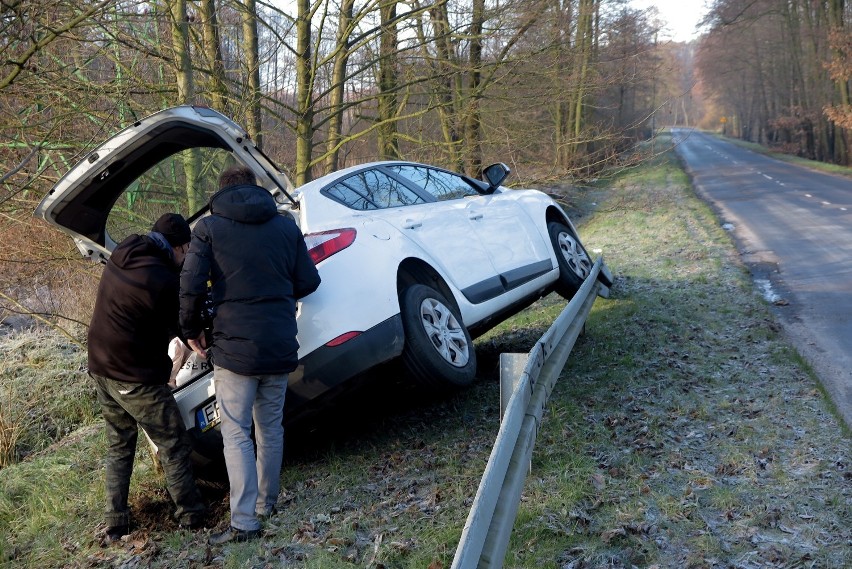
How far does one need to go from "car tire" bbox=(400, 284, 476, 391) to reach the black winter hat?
1.46 m

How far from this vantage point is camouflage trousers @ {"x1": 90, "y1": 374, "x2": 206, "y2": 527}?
15.4 ft

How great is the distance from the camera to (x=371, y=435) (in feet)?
19.0

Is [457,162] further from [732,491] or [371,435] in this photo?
[732,491]

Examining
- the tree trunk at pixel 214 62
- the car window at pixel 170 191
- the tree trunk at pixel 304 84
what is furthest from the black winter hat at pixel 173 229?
the tree trunk at pixel 304 84

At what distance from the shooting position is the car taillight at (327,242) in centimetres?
500

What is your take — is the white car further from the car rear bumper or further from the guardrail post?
the guardrail post

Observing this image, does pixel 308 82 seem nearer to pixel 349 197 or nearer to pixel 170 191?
pixel 170 191

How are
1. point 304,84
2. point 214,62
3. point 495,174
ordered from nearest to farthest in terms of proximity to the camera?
1. point 495,174
2. point 214,62
3. point 304,84

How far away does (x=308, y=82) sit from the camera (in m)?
10.6

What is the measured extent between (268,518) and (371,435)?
4.36 feet

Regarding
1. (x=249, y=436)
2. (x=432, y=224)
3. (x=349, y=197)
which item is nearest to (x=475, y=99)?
(x=432, y=224)

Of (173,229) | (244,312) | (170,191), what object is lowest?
(244,312)

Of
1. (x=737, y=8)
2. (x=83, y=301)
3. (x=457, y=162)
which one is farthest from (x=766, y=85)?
(x=83, y=301)

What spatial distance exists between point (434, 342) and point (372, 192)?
4.40 ft
